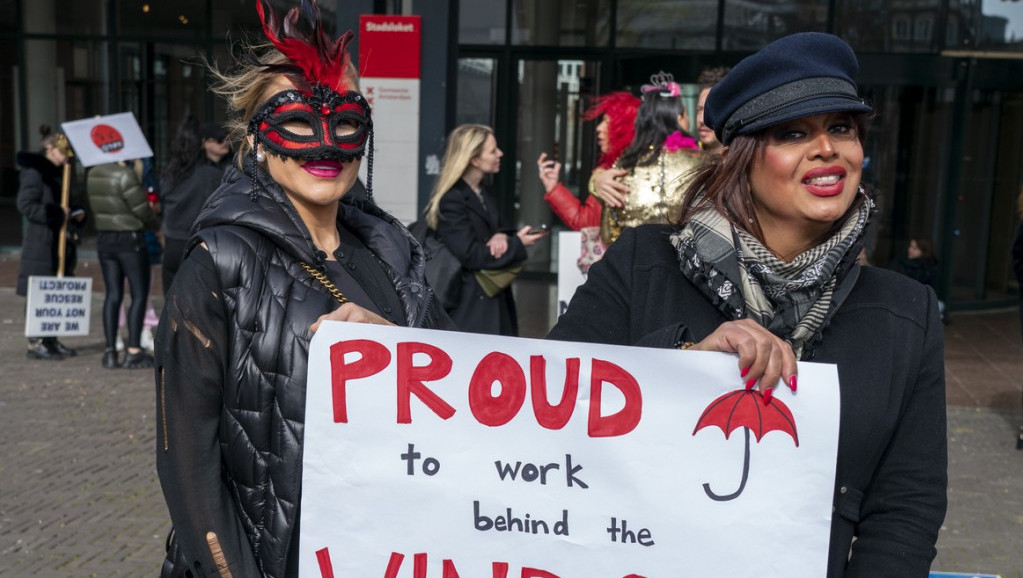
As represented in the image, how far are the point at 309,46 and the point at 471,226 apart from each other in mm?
3774

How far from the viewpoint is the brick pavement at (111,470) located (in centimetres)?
509

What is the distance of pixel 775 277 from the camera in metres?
1.99

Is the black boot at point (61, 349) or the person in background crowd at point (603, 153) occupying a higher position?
the person in background crowd at point (603, 153)

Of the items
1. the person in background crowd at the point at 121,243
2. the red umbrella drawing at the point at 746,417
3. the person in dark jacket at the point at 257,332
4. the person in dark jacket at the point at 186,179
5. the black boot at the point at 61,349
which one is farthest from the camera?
the black boot at the point at 61,349

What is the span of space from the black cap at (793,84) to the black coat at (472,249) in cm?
432

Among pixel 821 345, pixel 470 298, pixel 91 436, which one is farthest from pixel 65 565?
pixel 821 345

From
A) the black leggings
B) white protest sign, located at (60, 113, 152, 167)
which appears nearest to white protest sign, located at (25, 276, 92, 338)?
the black leggings

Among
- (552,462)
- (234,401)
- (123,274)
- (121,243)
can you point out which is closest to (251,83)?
(234,401)

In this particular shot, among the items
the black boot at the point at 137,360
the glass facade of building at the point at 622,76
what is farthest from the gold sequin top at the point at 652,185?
the glass facade of building at the point at 622,76

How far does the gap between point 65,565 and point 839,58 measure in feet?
13.9

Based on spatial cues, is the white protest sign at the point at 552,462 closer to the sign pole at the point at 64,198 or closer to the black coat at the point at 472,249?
the black coat at the point at 472,249

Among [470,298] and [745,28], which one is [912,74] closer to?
[745,28]

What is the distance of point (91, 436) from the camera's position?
690 centimetres

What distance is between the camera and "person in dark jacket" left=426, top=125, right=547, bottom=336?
6.32 m
